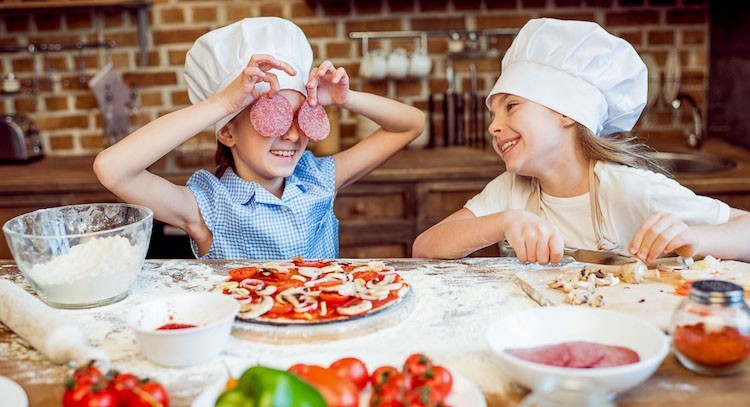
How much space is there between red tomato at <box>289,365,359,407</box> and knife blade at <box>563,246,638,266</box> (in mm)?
693

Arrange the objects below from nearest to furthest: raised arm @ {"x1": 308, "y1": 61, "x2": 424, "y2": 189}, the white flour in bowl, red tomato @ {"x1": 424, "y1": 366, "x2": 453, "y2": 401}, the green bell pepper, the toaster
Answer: the green bell pepper
red tomato @ {"x1": 424, "y1": 366, "x2": 453, "y2": 401}
the white flour in bowl
raised arm @ {"x1": 308, "y1": 61, "x2": 424, "y2": 189}
the toaster

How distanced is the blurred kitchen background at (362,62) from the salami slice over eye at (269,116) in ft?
3.97

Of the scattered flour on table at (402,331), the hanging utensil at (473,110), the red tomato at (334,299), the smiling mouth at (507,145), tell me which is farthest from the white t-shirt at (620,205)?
the hanging utensil at (473,110)

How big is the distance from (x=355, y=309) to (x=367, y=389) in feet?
0.77

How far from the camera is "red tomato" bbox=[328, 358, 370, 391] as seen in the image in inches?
34.3

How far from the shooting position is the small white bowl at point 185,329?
0.97 m

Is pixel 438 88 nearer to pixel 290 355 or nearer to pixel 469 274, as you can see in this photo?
pixel 469 274

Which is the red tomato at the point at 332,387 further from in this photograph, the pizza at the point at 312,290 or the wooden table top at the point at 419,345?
the pizza at the point at 312,290

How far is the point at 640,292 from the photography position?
3.88 ft

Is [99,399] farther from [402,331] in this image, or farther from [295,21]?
[295,21]

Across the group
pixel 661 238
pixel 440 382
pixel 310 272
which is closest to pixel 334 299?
pixel 310 272

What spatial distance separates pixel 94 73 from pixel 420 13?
1.35 m

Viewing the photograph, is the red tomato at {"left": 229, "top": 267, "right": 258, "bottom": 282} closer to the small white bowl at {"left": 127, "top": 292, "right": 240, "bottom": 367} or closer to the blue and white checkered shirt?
the small white bowl at {"left": 127, "top": 292, "right": 240, "bottom": 367}

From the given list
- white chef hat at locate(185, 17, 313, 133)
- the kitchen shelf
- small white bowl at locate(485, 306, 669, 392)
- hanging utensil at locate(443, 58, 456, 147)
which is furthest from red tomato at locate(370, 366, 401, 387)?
the kitchen shelf
